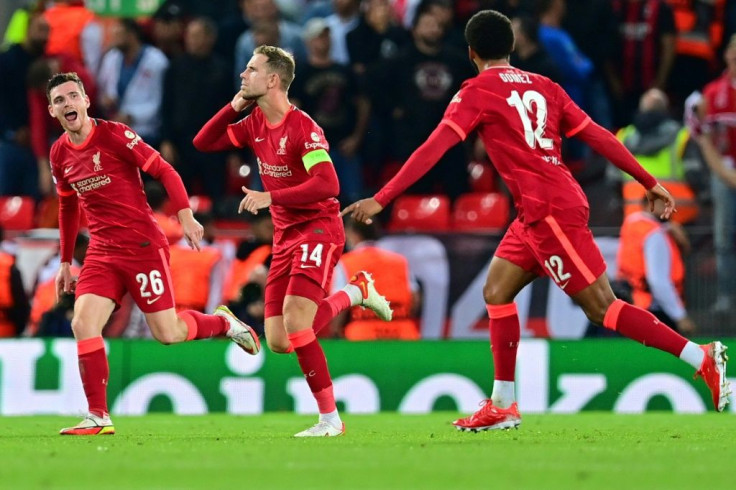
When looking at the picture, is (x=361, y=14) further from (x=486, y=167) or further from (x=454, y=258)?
(x=454, y=258)

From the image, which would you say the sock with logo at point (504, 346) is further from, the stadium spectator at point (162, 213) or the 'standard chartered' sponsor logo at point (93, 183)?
the stadium spectator at point (162, 213)

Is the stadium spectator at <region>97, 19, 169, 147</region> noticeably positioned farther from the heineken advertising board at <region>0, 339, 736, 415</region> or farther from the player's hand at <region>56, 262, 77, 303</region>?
the player's hand at <region>56, 262, 77, 303</region>

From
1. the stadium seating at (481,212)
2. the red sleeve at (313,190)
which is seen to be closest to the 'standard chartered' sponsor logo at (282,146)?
the red sleeve at (313,190)

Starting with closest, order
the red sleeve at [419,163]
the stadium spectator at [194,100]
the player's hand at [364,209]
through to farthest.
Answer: the player's hand at [364,209] < the red sleeve at [419,163] < the stadium spectator at [194,100]

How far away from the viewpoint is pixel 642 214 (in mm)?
13391

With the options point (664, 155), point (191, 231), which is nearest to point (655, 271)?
point (664, 155)

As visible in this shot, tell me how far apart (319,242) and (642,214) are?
16.7 ft

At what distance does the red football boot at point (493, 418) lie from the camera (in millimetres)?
9156

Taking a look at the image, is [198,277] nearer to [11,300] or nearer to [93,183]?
[11,300]

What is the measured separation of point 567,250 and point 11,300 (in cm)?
672

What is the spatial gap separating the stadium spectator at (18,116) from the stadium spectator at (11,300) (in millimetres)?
2526

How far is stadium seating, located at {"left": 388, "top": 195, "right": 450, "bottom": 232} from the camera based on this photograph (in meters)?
14.8

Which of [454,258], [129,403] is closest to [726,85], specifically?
[454,258]

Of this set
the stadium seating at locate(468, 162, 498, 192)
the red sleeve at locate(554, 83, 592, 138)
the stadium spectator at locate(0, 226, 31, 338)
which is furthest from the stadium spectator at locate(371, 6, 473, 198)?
the red sleeve at locate(554, 83, 592, 138)
